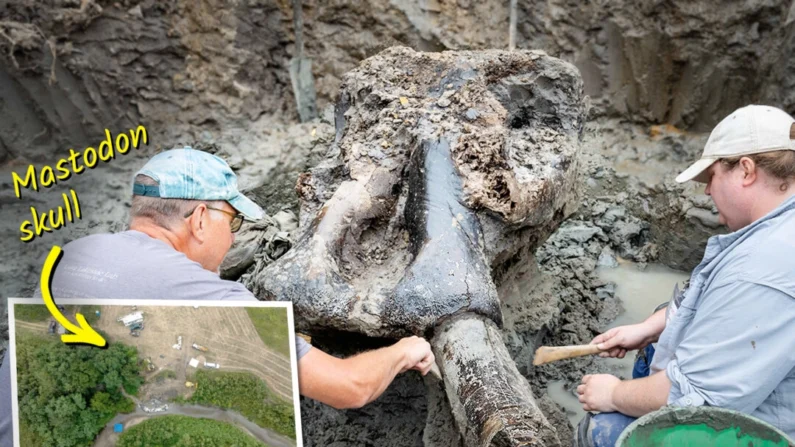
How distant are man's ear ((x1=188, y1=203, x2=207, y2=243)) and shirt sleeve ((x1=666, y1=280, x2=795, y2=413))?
4.63 feet

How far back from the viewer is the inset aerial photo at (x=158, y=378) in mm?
1472

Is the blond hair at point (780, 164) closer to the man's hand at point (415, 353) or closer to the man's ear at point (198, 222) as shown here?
the man's hand at point (415, 353)

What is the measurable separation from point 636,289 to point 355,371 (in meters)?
3.20

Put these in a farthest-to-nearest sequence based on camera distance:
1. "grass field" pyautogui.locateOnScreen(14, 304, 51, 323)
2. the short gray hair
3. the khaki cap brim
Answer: the khaki cap brim
the short gray hair
"grass field" pyautogui.locateOnScreen(14, 304, 51, 323)

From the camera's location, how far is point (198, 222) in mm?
1954

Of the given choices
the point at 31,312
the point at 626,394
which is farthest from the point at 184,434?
the point at 626,394

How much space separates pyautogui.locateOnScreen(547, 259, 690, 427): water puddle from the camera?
12.6 feet

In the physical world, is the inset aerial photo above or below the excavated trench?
above

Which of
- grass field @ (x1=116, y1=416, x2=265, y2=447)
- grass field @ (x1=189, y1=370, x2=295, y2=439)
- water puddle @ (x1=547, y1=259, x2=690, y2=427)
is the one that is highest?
grass field @ (x1=189, y1=370, x2=295, y2=439)

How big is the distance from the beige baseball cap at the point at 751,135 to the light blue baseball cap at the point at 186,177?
57.5 inches

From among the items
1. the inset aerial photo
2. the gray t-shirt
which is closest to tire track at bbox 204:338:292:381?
the inset aerial photo

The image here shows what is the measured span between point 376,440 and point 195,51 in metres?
3.86

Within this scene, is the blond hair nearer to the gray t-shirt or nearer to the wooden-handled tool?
the wooden-handled tool

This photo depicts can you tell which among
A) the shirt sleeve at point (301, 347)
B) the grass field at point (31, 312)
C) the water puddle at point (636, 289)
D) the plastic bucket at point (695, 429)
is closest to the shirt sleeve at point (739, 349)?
the plastic bucket at point (695, 429)
